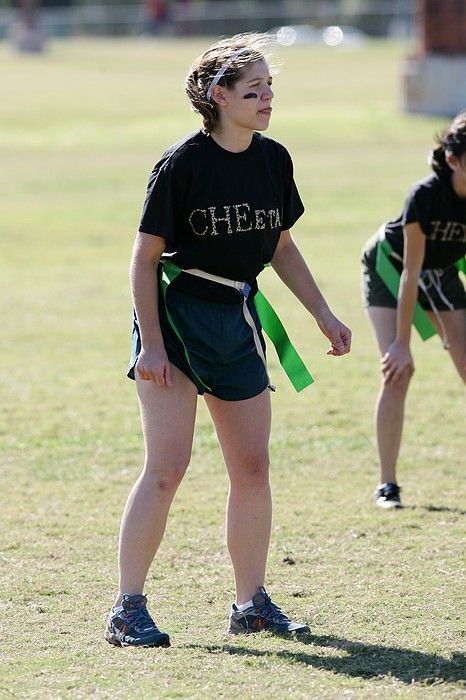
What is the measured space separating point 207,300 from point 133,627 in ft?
3.89

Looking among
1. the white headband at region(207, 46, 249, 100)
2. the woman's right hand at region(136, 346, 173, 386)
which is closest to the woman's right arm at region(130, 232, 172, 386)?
the woman's right hand at region(136, 346, 173, 386)

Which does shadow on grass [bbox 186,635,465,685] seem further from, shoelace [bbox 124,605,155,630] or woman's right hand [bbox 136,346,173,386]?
woman's right hand [bbox 136,346,173,386]

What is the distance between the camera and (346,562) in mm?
5949

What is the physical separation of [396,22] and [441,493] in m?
69.0

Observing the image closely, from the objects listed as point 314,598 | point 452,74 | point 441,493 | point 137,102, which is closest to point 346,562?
point 314,598

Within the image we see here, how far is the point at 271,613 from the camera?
5027mm

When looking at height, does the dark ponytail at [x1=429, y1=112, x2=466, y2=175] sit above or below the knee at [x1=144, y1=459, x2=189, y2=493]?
above

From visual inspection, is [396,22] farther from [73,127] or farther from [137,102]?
[73,127]

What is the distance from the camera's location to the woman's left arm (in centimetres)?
517

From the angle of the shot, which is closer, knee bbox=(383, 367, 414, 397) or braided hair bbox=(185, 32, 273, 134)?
braided hair bbox=(185, 32, 273, 134)

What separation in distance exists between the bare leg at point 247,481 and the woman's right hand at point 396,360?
6.11 ft

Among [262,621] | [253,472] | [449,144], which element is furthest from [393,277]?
[262,621]

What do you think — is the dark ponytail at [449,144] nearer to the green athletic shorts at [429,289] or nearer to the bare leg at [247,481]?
the green athletic shorts at [429,289]

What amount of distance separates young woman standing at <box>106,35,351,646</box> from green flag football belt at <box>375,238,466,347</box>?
6.77 feet
